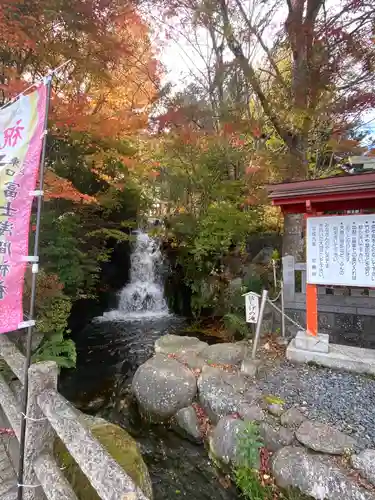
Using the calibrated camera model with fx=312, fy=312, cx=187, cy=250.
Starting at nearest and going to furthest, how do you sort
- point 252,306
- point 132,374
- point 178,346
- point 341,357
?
point 341,357
point 252,306
point 178,346
point 132,374

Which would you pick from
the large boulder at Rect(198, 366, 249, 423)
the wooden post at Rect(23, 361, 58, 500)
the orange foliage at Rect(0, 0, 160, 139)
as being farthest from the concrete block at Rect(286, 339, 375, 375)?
the orange foliage at Rect(0, 0, 160, 139)

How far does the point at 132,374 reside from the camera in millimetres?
6984

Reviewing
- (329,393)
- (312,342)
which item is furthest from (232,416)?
(312,342)

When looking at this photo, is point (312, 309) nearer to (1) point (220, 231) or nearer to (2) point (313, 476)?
(2) point (313, 476)

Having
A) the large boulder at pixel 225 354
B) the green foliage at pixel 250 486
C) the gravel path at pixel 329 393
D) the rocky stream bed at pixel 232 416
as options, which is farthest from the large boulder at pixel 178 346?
the green foliage at pixel 250 486

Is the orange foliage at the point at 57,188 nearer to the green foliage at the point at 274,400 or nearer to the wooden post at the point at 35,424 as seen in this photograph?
the wooden post at the point at 35,424

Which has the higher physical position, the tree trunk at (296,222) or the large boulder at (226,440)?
the tree trunk at (296,222)

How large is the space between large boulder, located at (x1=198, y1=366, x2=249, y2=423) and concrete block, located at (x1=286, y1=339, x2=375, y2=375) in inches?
47.0

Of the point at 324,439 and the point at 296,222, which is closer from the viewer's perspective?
the point at 324,439

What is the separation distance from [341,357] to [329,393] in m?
0.98

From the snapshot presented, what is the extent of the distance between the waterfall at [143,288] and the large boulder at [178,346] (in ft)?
18.6

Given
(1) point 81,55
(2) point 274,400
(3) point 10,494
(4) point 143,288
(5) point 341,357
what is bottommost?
(3) point 10,494

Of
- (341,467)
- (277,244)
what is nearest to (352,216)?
(341,467)

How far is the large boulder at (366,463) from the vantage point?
10.0 feet
